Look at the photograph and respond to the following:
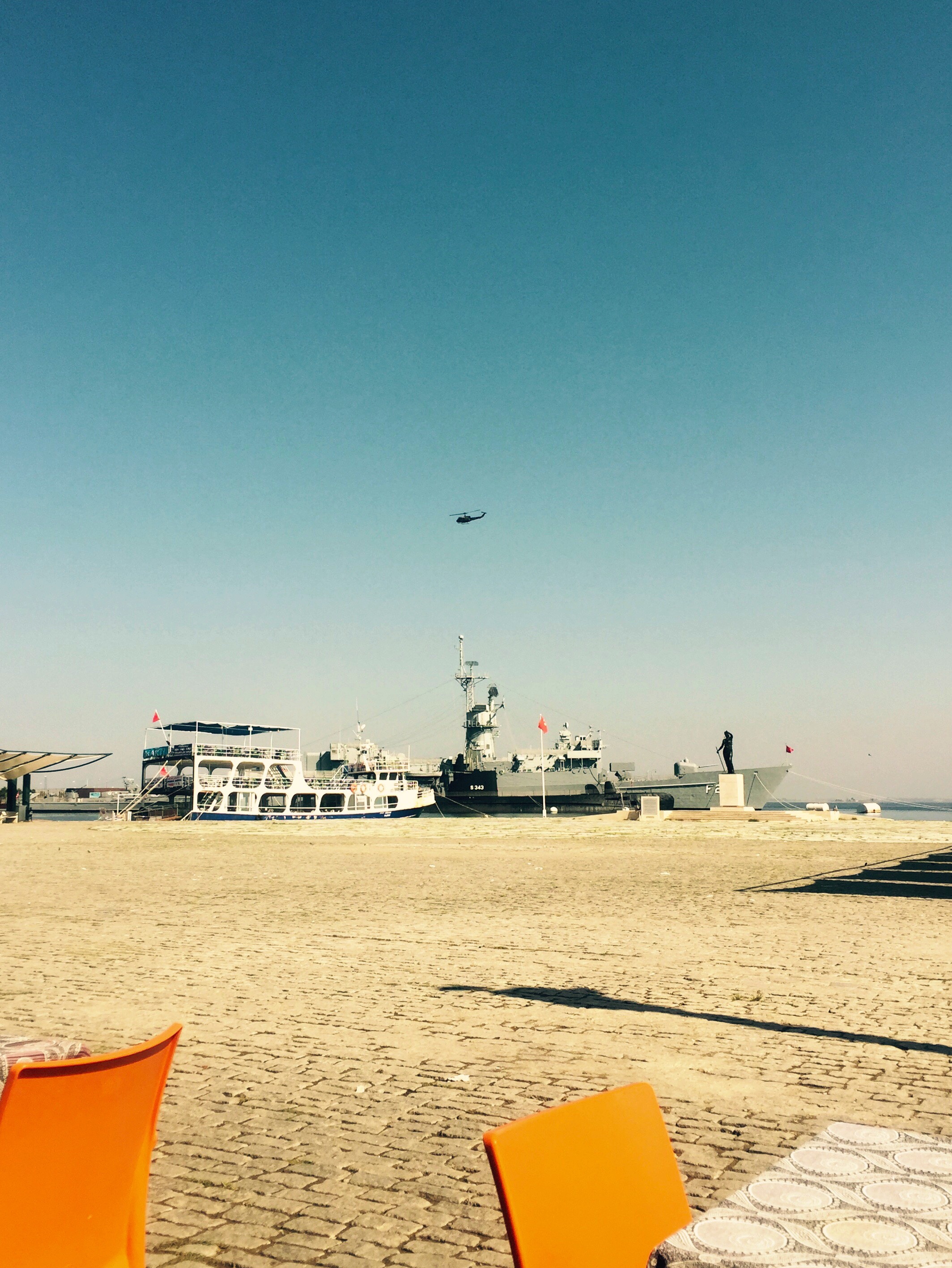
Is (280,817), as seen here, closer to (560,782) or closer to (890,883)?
(560,782)

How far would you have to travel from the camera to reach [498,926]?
12000 mm

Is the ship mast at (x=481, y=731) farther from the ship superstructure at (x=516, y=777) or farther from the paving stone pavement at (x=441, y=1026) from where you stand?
the paving stone pavement at (x=441, y=1026)

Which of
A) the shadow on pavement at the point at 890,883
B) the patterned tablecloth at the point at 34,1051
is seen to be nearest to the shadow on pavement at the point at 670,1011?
the patterned tablecloth at the point at 34,1051

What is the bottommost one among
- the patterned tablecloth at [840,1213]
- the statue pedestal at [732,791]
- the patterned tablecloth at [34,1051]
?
the patterned tablecloth at [34,1051]

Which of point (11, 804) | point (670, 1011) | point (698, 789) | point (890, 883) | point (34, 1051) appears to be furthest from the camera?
point (698, 789)

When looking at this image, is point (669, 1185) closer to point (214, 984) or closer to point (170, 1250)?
point (170, 1250)

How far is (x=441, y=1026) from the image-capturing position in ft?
23.1

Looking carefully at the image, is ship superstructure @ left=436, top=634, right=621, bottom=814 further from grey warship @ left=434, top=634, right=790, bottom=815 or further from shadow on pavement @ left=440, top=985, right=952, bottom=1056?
shadow on pavement @ left=440, top=985, right=952, bottom=1056

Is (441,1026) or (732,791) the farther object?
(732,791)

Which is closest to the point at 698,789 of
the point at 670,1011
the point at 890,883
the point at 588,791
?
the point at 588,791

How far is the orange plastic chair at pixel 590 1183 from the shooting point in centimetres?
196

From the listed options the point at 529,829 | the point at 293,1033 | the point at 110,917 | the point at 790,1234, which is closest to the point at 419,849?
the point at 529,829

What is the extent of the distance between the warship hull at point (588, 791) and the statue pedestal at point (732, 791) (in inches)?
1041

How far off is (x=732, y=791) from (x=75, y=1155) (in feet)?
147
